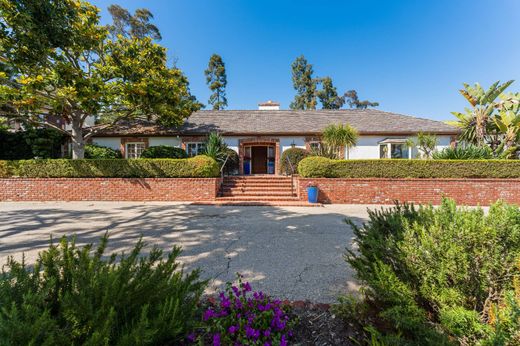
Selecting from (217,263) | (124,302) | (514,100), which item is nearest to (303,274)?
(217,263)

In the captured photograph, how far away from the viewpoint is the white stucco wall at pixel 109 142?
15.0 metres

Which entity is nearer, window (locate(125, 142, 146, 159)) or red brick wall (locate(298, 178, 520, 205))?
red brick wall (locate(298, 178, 520, 205))

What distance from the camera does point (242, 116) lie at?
1808 centimetres

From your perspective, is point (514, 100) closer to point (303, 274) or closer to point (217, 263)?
point (303, 274)

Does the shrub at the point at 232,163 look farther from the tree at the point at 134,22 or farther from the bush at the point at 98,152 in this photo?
the tree at the point at 134,22

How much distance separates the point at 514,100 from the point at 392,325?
59.3 ft

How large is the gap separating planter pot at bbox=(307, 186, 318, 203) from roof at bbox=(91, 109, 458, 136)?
635cm

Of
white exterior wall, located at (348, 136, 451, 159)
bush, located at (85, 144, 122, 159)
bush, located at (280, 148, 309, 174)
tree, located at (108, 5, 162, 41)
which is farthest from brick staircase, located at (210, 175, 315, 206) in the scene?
tree, located at (108, 5, 162, 41)

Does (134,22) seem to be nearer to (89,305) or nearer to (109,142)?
(109,142)

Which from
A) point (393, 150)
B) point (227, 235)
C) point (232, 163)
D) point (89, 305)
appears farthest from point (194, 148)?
point (89, 305)

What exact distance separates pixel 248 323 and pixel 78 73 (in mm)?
11322

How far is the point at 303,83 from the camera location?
129 feet

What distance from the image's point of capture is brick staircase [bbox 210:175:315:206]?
9.67 metres

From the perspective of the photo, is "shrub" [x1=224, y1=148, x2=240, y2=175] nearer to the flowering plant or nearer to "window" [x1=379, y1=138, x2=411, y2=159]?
"window" [x1=379, y1=138, x2=411, y2=159]
